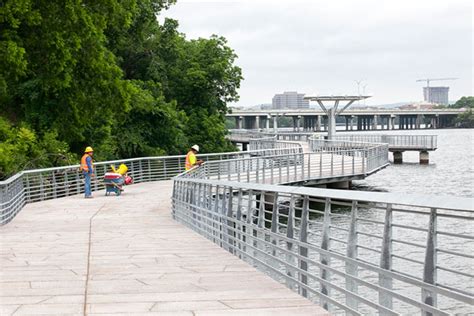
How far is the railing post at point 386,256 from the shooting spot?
6.21 m

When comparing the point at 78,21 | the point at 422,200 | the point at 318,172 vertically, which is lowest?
the point at 318,172

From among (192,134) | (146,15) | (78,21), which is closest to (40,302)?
(78,21)

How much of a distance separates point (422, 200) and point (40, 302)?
424 centimetres

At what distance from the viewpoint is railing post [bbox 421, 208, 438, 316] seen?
5484 millimetres

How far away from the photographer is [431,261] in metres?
5.58

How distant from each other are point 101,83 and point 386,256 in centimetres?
2531

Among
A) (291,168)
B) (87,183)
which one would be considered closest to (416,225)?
(291,168)

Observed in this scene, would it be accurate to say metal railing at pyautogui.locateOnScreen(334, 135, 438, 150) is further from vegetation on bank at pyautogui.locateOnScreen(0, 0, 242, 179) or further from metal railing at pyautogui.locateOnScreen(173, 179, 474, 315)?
metal railing at pyautogui.locateOnScreen(173, 179, 474, 315)

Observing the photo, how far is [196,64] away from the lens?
59219 millimetres

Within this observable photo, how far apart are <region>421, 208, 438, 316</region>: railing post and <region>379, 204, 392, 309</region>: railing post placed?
2.09ft

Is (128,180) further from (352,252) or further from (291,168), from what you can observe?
(352,252)

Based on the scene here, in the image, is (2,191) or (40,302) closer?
(40,302)

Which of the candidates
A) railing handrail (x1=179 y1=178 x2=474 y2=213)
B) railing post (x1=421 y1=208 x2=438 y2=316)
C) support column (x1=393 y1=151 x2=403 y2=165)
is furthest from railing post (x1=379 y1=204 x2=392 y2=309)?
support column (x1=393 y1=151 x2=403 y2=165)

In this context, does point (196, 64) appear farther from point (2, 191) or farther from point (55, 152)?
point (2, 191)
